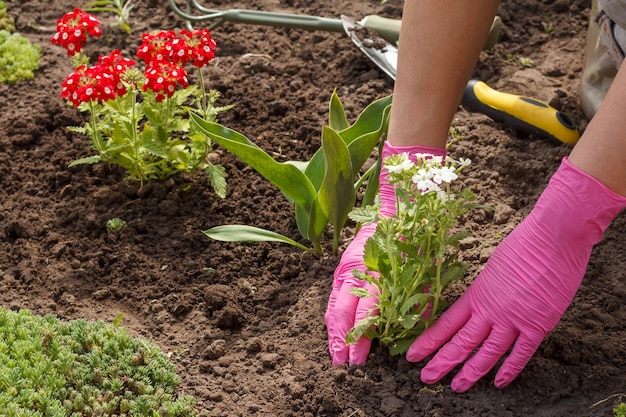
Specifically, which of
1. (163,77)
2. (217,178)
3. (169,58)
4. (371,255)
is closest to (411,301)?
(371,255)

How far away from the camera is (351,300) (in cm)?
251

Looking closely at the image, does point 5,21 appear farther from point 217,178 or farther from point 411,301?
point 411,301

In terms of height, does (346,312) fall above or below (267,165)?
below

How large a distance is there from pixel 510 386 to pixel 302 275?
0.84m

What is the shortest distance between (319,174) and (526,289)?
0.88 metres

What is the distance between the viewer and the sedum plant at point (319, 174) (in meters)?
2.68

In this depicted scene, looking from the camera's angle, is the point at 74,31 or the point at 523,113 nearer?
the point at 74,31

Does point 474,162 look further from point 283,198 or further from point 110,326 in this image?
point 110,326

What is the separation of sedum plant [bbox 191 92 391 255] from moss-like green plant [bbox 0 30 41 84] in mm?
1503

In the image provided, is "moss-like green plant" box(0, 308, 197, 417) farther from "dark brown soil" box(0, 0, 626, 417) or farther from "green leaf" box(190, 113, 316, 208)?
"green leaf" box(190, 113, 316, 208)

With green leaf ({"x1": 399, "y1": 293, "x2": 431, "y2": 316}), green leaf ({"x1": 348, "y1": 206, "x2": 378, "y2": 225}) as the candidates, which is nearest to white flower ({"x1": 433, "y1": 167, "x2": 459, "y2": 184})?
green leaf ({"x1": 348, "y1": 206, "x2": 378, "y2": 225})

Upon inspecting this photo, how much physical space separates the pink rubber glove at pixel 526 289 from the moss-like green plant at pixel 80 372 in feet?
2.57

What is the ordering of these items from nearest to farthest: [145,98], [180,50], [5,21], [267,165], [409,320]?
[409,320], [267,165], [180,50], [145,98], [5,21]

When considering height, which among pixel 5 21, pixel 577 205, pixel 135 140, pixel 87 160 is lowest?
pixel 5 21
